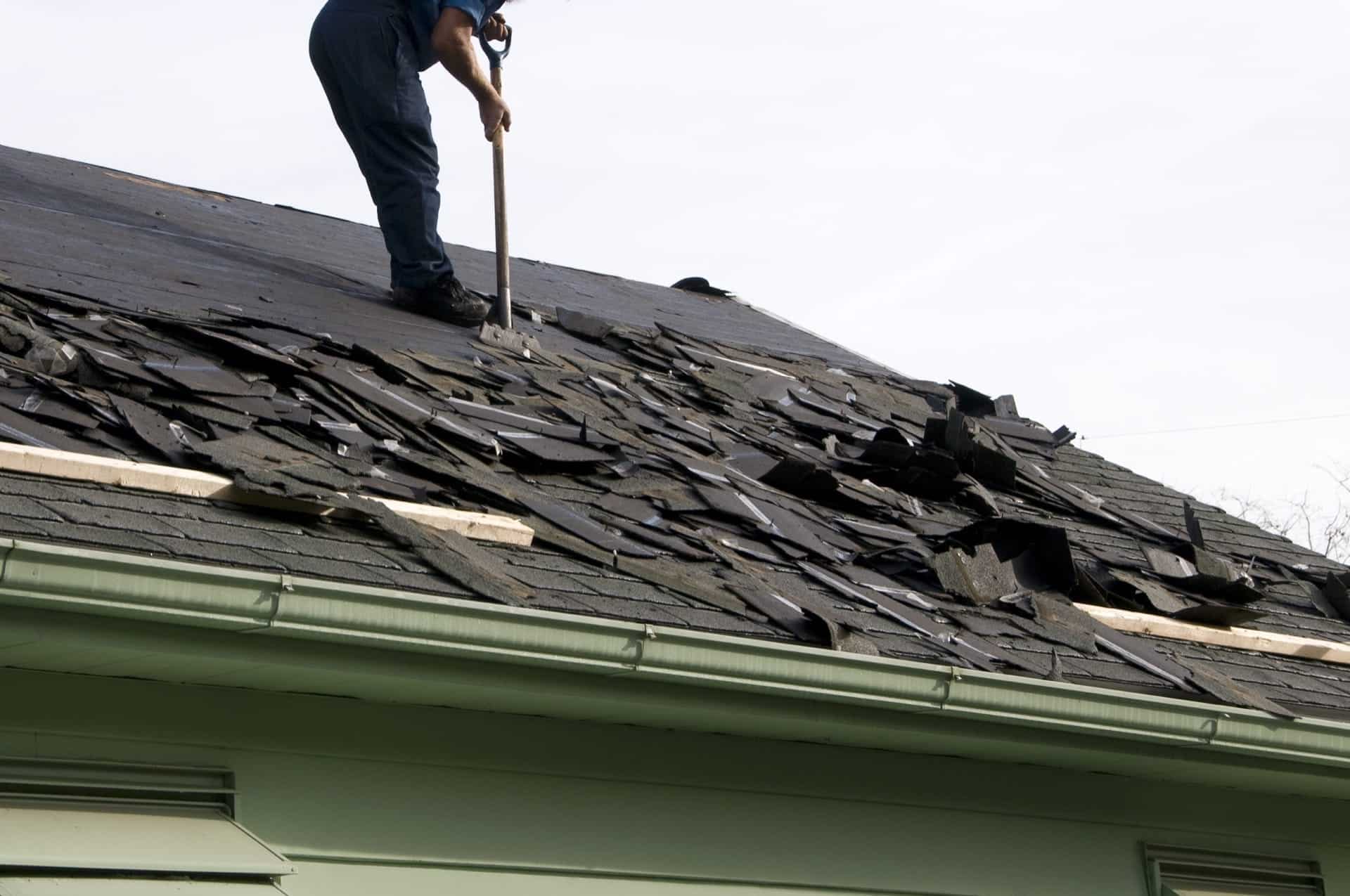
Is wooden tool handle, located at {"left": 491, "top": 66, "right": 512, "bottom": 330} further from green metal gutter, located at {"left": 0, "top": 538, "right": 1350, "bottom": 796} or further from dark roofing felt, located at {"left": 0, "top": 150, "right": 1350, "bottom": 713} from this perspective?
green metal gutter, located at {"left": 0, "top": 538, "right": 1350, "bottom": 796}

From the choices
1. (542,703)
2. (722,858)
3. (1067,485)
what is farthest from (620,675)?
(1067,485)

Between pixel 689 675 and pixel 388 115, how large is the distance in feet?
13.7

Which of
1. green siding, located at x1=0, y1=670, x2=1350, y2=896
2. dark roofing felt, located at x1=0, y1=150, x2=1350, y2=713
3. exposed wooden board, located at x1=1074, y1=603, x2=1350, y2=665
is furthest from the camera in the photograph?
exposed wooden board, located at x1=1074, y1=603, x2=1350, y2=665

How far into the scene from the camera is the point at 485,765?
456 centimetres

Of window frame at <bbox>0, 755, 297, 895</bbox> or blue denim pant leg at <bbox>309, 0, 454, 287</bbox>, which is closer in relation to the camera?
window frame at <bbox>0, 755, 297, 895</bbox>

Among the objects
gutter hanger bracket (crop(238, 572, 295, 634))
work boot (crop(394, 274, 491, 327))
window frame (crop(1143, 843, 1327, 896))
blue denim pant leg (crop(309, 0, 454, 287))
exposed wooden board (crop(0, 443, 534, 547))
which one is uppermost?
blue denim pant leg (crop(309, 0, 454, 287))

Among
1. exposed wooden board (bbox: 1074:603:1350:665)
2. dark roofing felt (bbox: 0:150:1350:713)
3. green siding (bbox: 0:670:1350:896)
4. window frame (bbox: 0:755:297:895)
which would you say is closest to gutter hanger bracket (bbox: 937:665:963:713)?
dark roofing felt (bbox: 0:150:1350:713)

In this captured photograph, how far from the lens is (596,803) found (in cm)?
473

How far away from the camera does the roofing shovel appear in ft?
26.8

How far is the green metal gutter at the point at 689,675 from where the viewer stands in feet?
12.1

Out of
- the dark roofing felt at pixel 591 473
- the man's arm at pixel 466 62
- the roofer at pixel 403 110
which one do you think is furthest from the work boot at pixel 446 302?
the man's arm at pixel 466 62

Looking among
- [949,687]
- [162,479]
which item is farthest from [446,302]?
[949,687]

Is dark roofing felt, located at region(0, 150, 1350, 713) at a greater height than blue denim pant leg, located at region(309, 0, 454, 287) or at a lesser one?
lesser

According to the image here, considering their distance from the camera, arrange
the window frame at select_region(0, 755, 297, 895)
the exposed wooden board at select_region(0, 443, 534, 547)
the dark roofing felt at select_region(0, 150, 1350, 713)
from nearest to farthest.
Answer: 1. the window frame at select_region(0, 755, 297, 895)
2. the exposed wooden board at select_region(0, 443, 534, 547)
3. the dark roofing felt at select_region(0, 150, 1350, 713)
